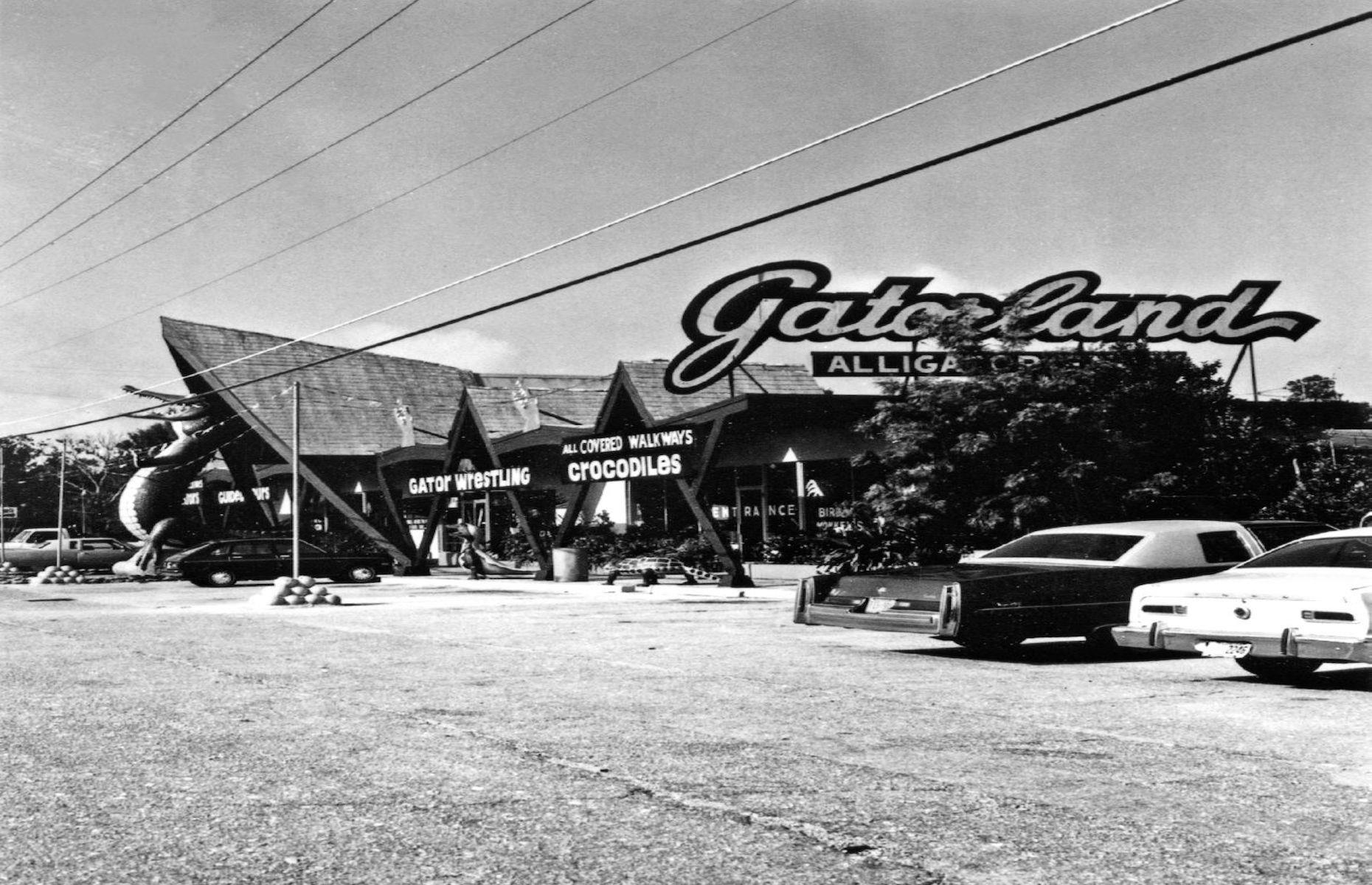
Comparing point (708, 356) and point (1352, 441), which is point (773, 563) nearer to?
point (708, 356)

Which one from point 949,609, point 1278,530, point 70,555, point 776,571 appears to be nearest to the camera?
point 949,609

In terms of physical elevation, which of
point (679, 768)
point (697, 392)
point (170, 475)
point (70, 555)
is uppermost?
point (697, 392)

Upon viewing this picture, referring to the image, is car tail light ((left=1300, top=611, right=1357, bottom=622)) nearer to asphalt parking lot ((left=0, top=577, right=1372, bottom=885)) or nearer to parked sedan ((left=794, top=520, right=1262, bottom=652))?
asphalt parking lot ((left=0, top=577, right=1372, bottom=885))

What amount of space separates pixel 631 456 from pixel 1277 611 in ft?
67.4

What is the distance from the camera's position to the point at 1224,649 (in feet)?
32.8

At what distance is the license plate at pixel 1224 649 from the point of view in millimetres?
9859

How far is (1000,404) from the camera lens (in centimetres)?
2109

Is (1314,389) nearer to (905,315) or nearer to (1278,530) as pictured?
(905,315)

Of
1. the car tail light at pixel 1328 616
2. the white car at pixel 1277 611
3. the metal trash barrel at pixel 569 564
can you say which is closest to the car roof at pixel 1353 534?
the white car at pixel 1277 611

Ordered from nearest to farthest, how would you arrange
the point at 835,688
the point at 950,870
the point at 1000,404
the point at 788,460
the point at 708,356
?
the point at 950,870 < the point at 835,688 < the point at 1000,404 < the point at 708,356 < the point at 788,460

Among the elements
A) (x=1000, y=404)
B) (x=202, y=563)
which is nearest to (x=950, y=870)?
(x=1000, y=404)

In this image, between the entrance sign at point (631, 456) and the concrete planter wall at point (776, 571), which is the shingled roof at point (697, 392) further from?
the concrete planter wall at point (776, 571)

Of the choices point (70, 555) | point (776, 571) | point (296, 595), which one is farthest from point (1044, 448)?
point (70, 555)

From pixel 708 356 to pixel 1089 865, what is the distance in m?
24.5
